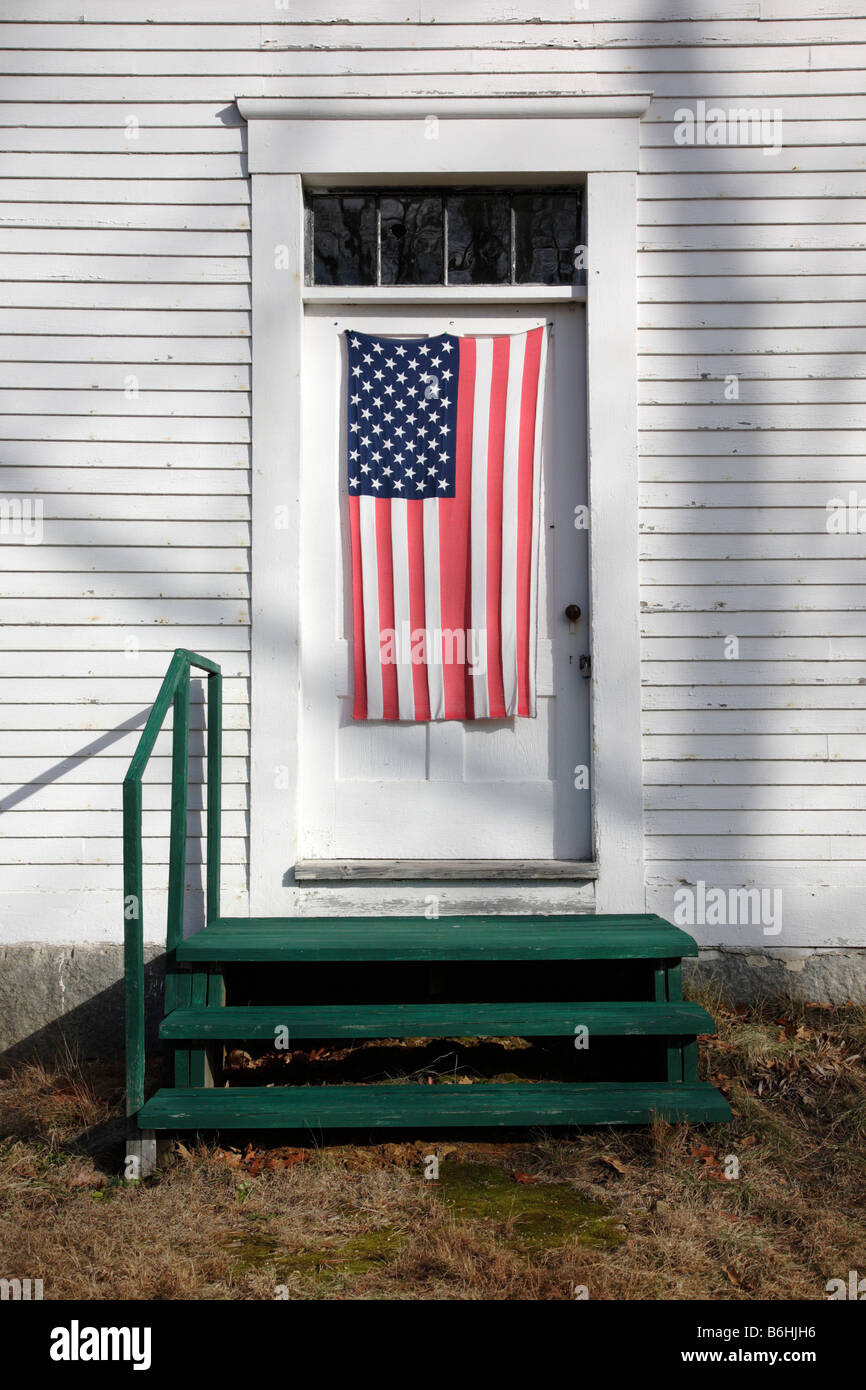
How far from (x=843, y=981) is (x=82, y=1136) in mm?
2939

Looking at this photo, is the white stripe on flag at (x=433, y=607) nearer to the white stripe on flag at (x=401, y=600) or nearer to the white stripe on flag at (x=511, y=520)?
the white stripe on flag at (x=401, y=600)

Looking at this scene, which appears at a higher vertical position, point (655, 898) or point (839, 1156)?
point (655, 898)

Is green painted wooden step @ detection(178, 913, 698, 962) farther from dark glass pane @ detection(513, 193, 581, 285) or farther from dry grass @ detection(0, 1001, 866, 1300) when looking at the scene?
dark glass pane @ detection(513, 193, 581, 285)

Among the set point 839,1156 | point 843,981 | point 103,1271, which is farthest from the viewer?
point 843,981

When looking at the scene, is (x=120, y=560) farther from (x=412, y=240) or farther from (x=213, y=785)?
(x=412, y=240)

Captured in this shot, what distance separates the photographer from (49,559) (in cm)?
421

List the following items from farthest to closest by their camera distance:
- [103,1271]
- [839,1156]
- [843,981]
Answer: [843,981]
[839,1156]
[103,1271]

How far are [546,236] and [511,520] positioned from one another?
4.14ft

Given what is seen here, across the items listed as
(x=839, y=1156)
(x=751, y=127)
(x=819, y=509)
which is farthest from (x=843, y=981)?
(x=751, y=127)

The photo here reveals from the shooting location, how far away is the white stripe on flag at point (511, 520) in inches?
167

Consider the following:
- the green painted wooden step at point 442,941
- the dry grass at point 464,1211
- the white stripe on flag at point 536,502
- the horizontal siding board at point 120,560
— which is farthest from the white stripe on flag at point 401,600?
the dry grass at point 464,1211

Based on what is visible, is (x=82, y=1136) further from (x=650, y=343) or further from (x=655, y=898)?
(x=650, y=343)

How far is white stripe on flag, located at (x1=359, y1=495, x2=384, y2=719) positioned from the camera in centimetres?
425

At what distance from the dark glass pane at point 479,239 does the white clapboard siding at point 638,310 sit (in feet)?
1.48
